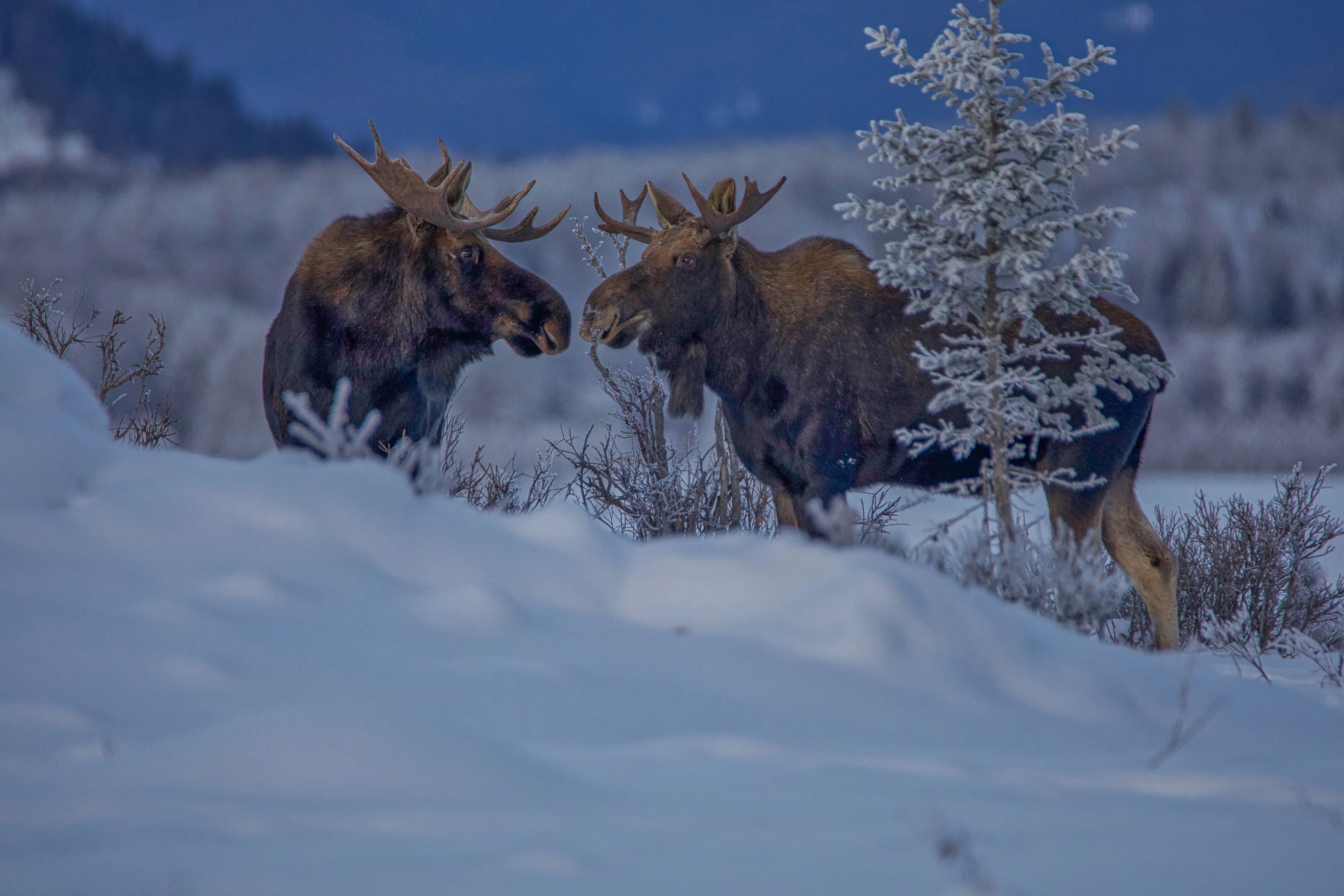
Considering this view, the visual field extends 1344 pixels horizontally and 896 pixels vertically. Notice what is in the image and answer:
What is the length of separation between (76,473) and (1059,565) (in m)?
3.49

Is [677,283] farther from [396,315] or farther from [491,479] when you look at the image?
[491,479]

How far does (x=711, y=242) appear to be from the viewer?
22.7 ft

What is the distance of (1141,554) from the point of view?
670cm

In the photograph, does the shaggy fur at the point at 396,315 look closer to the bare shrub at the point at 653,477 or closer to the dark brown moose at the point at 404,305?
the dark brown moose at the point at 404,305

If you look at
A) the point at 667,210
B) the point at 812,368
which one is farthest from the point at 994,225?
the point at 667,210

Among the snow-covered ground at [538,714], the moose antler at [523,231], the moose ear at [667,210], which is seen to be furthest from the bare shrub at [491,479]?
the snow-covered ground at [538,714]

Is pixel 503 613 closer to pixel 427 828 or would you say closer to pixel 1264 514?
pixel 427 828

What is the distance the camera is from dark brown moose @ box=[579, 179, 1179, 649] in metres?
6.48

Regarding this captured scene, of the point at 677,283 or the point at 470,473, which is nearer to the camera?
the point at 677,283

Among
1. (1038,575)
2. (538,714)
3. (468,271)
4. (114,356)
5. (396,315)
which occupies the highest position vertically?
(468,271)

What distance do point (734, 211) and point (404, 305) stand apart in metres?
2.08

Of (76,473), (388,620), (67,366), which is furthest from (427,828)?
(67,366)

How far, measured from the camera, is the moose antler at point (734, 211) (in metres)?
6.78

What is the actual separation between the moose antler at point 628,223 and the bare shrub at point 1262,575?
4.09 m
